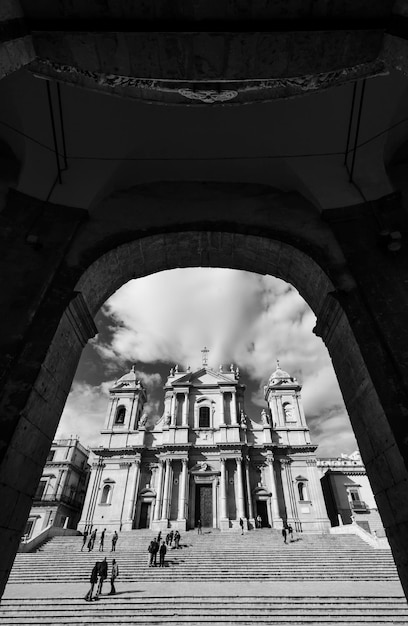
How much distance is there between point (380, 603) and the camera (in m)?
10.1

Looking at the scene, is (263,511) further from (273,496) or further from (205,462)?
(205,462)

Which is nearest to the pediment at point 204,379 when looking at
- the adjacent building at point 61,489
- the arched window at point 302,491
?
the arched window at point 302,491

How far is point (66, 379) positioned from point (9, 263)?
1.95 m

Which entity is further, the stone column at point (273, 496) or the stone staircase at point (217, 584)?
the stone column at point (273, 496)

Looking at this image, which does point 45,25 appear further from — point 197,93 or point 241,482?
point 241,482

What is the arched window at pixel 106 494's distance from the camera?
28605 millimetres

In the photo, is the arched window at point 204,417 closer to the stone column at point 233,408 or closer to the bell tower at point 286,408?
the stone column at point 233,408

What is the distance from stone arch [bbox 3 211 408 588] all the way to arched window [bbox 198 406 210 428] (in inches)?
1109

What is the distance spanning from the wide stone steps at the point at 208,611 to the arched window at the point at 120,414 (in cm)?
2316

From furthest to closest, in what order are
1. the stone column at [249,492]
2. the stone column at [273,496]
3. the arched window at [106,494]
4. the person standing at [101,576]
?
1. the arched window at [106,494]
2. the stone column at [273,496]
3. the stone column at [249,492]
4. the person standing at [101,576]

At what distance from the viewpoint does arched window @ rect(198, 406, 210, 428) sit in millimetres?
33000

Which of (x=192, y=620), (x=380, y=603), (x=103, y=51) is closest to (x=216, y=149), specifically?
(x=103, y=51)

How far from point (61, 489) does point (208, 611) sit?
108ft

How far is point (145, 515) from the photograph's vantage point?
92.3ft
